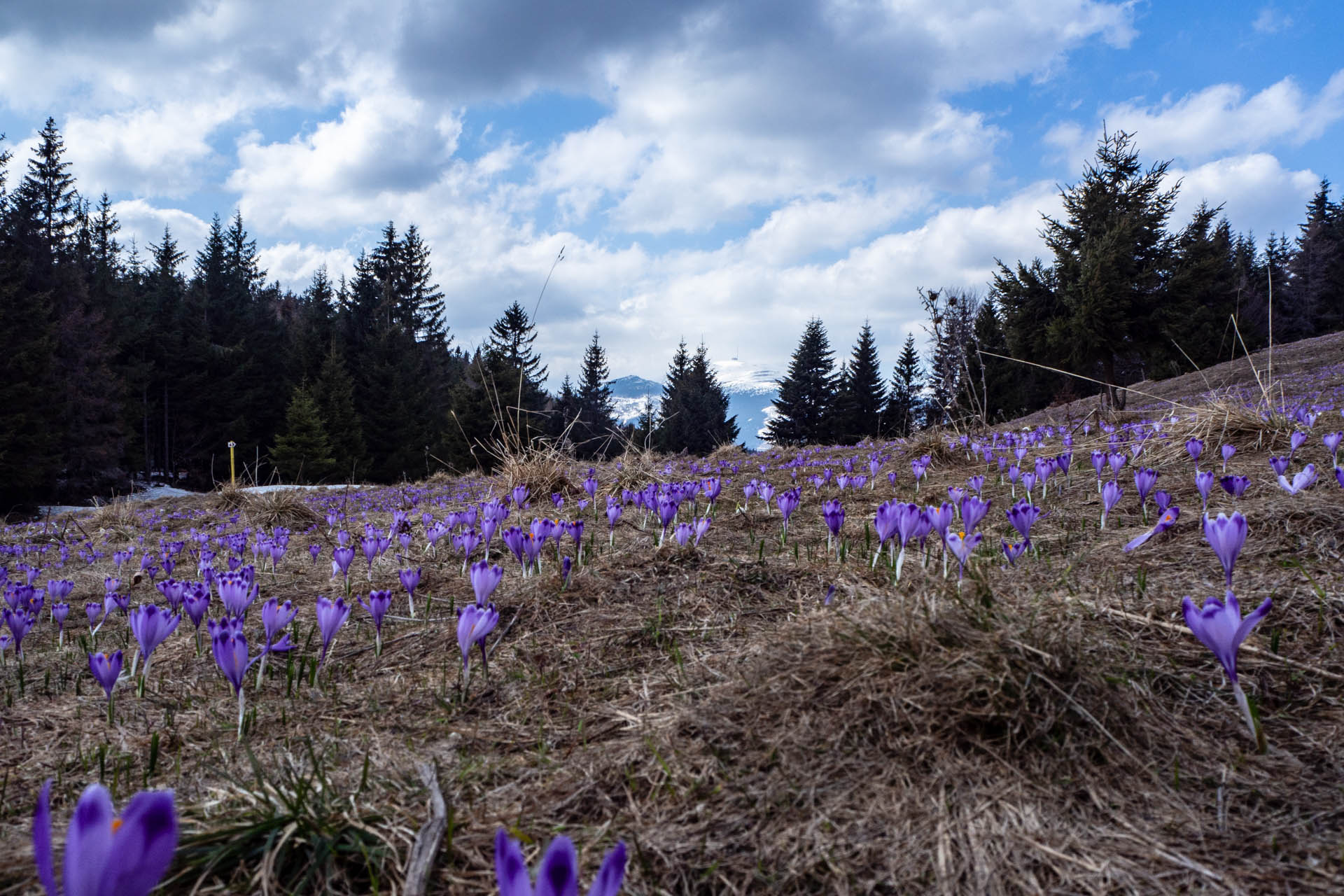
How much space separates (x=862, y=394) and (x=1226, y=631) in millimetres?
45769

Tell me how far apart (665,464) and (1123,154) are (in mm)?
25127

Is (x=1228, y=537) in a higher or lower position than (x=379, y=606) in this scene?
higher

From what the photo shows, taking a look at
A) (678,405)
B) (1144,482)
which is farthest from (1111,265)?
(678,405)

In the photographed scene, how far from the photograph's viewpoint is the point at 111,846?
2.48 feet

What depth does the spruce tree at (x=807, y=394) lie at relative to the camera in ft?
148

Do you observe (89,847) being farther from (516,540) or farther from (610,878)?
→ (516,540)

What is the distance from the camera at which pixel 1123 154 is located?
80.8 feet

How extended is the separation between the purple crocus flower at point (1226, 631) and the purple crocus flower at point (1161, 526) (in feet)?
2.73

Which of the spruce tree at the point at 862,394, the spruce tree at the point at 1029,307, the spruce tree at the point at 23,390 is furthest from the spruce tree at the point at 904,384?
the spruce tree at the point at 23,390

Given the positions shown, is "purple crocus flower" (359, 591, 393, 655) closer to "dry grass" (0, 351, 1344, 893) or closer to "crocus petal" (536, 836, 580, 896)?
"dry grass" (0, 351, 1344, 893)

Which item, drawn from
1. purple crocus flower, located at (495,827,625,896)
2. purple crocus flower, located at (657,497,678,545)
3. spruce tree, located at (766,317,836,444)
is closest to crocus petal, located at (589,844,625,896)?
purple crocus flower, located at (495,827,625,896)

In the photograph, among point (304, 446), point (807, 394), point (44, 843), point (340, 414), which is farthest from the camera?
point (807, 394)

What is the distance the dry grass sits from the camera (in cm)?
119

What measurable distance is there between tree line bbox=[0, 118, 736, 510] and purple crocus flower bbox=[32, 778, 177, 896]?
17.3m
